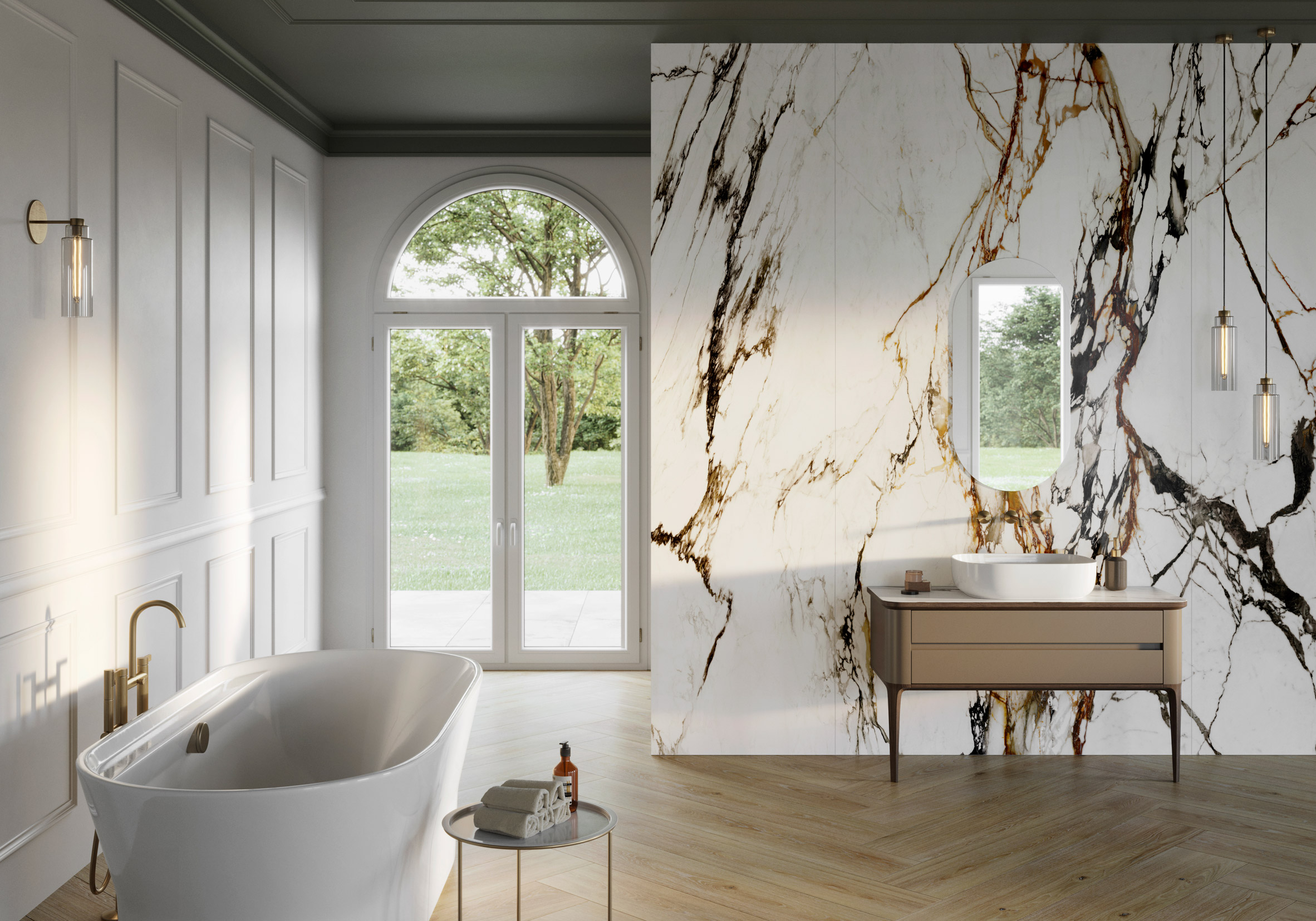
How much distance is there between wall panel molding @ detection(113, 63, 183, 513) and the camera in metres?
3.29

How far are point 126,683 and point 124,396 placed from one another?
1.03 metres

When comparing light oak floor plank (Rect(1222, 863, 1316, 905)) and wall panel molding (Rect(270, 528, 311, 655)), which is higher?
wall panel molding (Rect(270, 528, 311, 655))

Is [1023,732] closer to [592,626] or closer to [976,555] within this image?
[976,555]

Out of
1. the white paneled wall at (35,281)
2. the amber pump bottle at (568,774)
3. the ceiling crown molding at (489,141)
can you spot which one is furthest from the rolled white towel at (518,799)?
the ceiling crown molding at (489,141)

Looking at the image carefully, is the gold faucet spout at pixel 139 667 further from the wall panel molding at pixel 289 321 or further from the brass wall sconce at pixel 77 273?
the wall panel molding at pixel 289 321

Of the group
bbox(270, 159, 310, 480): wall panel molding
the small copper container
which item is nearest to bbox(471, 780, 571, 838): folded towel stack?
the small copper container

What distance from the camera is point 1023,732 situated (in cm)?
407

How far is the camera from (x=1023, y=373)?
13.2 feet

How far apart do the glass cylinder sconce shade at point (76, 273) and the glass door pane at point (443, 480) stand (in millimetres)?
2826

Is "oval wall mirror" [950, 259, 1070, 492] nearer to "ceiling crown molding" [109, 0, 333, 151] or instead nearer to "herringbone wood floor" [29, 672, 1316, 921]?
"herringbone wood floor" [29, 672, 1316, 921]

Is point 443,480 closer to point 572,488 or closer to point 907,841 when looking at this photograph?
point 572,488

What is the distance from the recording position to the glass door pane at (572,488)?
5.39m

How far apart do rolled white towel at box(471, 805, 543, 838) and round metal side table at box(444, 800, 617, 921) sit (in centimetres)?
1

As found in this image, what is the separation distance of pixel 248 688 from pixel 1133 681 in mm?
3105
